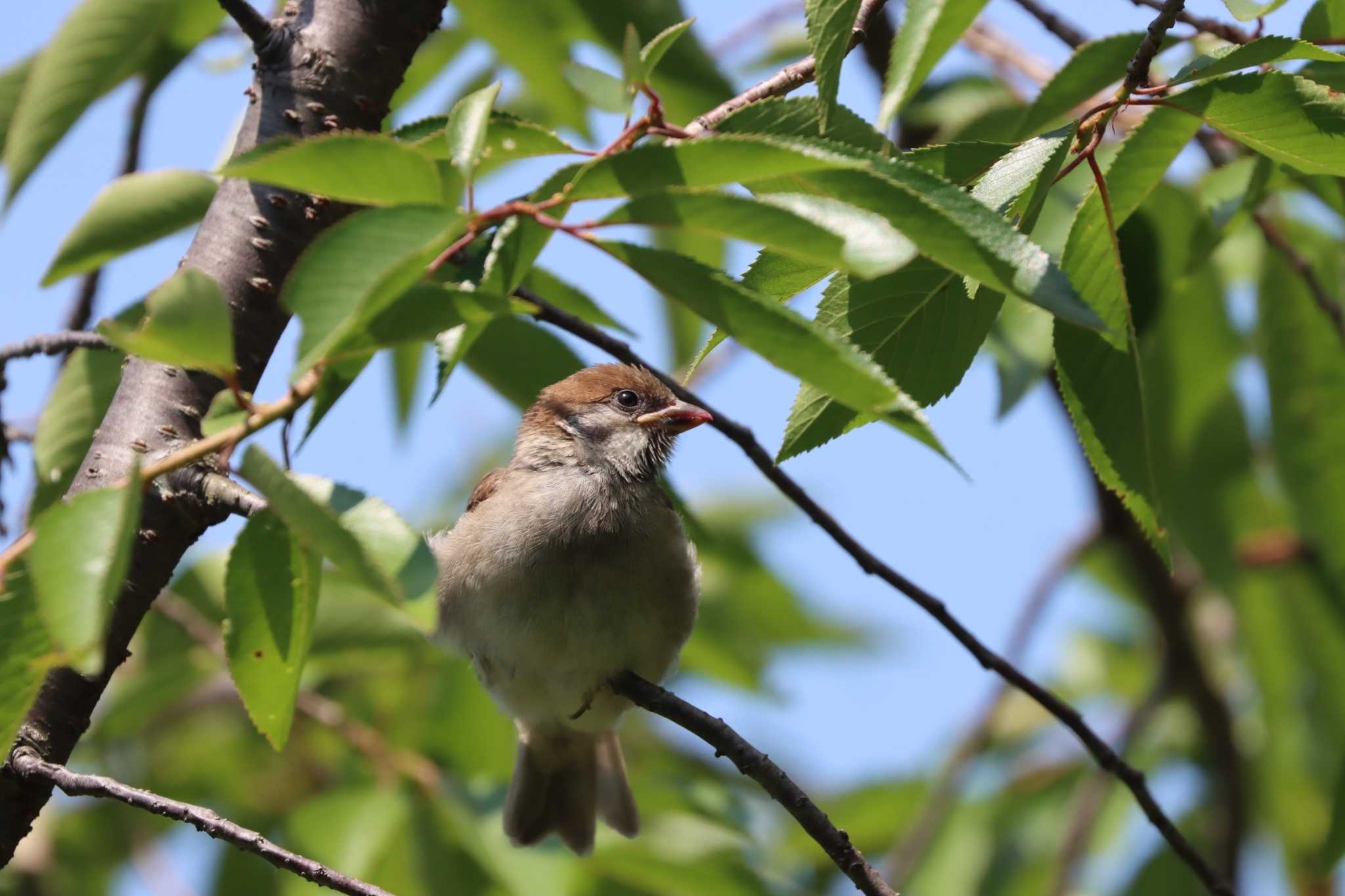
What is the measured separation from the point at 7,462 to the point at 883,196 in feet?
7.25

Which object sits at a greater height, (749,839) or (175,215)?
(175,215)

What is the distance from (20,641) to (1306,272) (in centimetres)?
293

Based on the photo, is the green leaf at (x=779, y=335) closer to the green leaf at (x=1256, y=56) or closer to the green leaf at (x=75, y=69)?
the green leaf at (x=1256, y=56)

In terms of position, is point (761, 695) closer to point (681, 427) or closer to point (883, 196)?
point (681, 427)

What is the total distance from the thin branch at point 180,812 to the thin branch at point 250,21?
4.44ft

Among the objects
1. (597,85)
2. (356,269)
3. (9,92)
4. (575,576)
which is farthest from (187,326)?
(575,576)

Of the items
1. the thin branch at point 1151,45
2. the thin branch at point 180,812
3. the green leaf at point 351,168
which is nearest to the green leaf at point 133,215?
the thin branch at point 180,812

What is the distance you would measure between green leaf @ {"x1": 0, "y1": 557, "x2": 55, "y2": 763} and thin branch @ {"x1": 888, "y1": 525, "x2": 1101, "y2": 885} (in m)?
3.62

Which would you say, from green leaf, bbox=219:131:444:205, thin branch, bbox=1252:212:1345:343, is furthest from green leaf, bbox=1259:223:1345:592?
green leaf, bbox=219:131:444:205

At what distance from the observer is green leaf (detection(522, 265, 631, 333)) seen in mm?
1938

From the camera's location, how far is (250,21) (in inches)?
101

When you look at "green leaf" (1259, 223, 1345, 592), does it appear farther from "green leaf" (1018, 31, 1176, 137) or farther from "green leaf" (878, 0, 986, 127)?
"green leaf" (878, 0, 986, 127)

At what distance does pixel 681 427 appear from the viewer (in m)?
4.35

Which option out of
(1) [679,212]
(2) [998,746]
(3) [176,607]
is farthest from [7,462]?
(2) [998,746]
